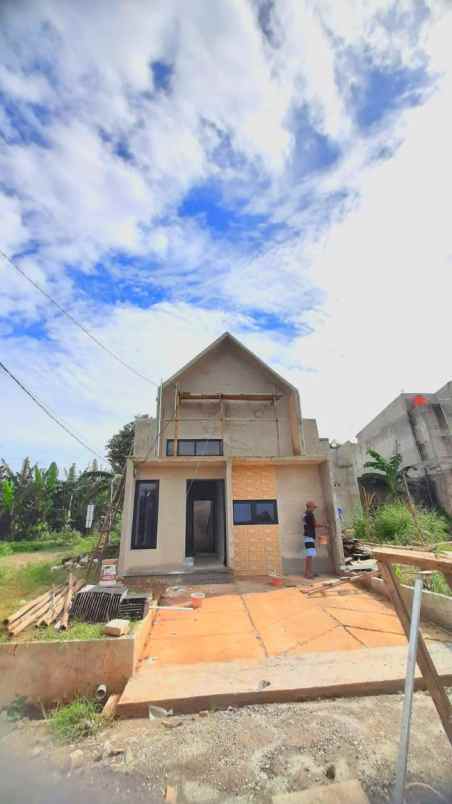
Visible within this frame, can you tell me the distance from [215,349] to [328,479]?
6.56m

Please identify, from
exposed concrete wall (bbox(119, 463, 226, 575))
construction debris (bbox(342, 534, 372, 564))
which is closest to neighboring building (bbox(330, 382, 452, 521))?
construction debris (bbox(342, 534, 372, 564))

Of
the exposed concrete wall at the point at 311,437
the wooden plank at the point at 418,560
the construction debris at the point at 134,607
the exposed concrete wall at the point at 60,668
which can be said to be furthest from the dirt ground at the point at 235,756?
the exposed concrete wall at the point at 311,437

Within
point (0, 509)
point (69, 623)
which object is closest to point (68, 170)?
point (69, 623)

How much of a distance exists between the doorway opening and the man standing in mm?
2527

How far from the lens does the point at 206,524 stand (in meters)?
18.8

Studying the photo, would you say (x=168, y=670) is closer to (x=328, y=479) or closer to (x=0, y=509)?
(x=328, y=479)

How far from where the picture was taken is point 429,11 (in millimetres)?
4070

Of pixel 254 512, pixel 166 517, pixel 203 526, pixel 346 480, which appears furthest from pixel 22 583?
pixel 346 480

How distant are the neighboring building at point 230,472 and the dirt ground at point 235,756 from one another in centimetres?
617

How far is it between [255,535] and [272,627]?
4.19 metres

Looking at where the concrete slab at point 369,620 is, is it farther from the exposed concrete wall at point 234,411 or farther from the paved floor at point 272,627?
the exposed concrete wall at point 234,411

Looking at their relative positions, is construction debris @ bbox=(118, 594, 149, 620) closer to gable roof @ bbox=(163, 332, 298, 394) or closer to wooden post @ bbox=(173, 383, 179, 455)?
wooden post @ bbox=(173, 383, 179, 455)

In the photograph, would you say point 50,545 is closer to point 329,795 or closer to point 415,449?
point 329,795

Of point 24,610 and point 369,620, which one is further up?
point 24,610
